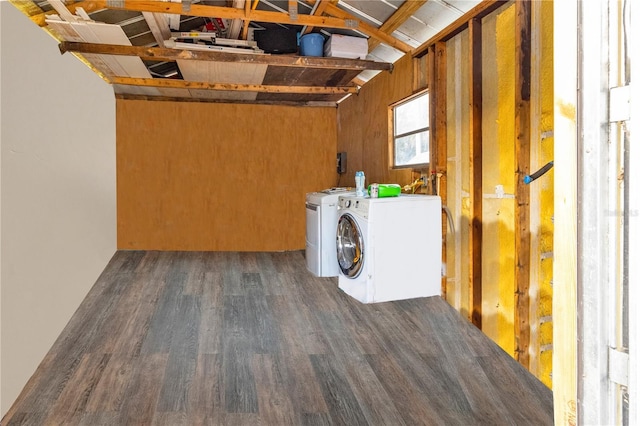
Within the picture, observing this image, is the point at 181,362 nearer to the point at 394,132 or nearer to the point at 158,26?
the point at 394,132

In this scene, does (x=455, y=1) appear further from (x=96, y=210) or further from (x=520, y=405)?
(x=96, y=210)

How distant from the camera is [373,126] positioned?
18.0 ft

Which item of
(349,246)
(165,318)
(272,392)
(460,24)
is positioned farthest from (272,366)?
(460,24)

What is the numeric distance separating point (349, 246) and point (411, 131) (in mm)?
1239

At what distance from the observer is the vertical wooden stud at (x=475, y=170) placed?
3.44m

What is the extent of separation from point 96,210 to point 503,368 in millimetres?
3378

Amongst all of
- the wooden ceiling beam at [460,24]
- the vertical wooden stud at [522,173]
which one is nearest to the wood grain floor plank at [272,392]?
the vertical wooden stud at [522,173]

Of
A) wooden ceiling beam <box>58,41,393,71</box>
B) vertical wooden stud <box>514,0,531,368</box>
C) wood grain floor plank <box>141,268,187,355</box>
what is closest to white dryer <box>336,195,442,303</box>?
vertical wooden stud <box>514,0,531,368</box>

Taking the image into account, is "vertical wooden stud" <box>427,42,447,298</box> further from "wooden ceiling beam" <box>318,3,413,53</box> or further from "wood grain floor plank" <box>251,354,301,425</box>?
"wood grain floor plank" <box>251,354,301,425</box>

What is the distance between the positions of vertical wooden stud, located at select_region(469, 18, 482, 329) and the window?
32.7 inches

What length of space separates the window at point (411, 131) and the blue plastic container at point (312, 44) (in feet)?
3.02
